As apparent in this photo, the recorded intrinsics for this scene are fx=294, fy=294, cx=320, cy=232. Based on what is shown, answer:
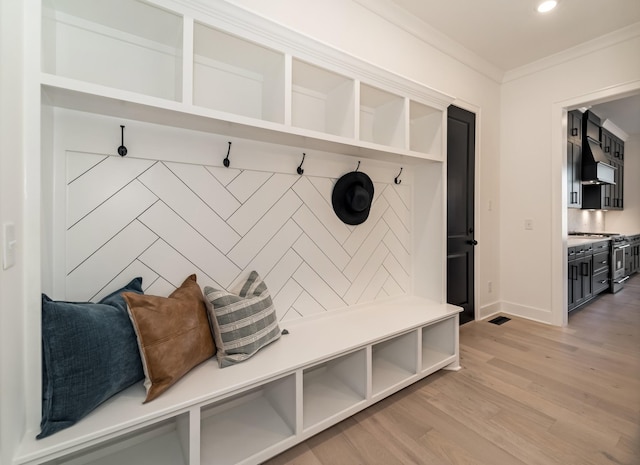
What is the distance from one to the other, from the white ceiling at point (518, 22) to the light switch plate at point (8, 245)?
247cm

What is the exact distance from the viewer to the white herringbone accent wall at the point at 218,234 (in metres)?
1.29

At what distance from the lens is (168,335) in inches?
46.8

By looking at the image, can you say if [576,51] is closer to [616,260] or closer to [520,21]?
[520,21]

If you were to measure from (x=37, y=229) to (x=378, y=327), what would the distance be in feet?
5.45

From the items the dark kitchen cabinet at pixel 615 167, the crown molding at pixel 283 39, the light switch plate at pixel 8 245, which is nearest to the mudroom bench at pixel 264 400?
the light switch plate at pixel 8 245

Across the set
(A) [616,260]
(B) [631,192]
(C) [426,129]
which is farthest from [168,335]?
(B) [631,192]

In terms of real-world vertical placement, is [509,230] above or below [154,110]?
below

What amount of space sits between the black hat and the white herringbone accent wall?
0.06 m

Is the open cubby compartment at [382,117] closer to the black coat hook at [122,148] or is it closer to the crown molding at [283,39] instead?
the crown molding at [283,39]

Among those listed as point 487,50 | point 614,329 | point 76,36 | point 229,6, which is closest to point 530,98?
point 487,50

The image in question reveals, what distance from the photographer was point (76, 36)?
127 cm

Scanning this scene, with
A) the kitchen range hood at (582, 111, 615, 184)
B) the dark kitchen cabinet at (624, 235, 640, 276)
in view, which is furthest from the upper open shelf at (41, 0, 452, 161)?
the dark kitchen cabinet at (624, 235, 640, 276)

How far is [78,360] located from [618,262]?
21.0 ft

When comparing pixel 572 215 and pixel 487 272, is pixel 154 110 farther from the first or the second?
pixel 572 215
